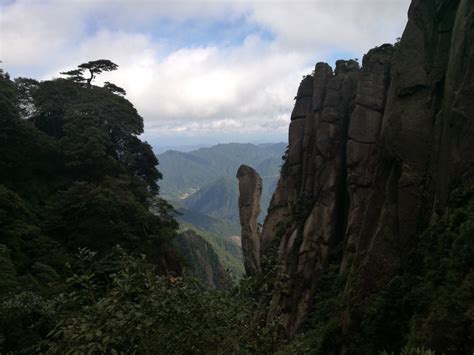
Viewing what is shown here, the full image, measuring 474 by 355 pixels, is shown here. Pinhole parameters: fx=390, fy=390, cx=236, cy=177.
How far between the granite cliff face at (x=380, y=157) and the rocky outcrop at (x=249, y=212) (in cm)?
1333

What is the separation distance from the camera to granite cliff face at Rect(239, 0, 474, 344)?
16938mm

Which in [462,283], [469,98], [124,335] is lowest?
[462,283]

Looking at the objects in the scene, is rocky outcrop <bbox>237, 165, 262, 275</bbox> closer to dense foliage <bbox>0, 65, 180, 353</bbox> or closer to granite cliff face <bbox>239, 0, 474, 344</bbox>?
dense foliage <bbox>0, 65, 180, 353</bbox>

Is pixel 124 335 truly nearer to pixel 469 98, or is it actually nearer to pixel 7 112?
pixel 469 98

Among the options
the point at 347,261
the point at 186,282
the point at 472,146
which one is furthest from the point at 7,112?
the point at 472,146

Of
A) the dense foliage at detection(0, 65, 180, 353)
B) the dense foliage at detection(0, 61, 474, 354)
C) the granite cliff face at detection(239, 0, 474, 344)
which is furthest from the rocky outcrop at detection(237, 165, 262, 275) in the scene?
the granite cliff face at detection(239, 0, 474, 344)

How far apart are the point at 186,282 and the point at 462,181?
13161 mm

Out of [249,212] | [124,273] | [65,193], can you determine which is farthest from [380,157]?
[249,212]

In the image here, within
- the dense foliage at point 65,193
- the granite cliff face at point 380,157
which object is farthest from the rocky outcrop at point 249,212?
the granite cliff face at point 380,157

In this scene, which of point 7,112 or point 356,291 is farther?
point 7,112

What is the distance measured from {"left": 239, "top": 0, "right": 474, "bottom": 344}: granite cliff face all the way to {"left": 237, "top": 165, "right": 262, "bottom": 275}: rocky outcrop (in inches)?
525

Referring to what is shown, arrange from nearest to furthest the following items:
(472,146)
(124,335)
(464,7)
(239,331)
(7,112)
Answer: (124,335)
(239,331)
(472,146)
(464,7)
(7,112)

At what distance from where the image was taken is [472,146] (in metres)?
15.7

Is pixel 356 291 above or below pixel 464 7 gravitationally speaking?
below
